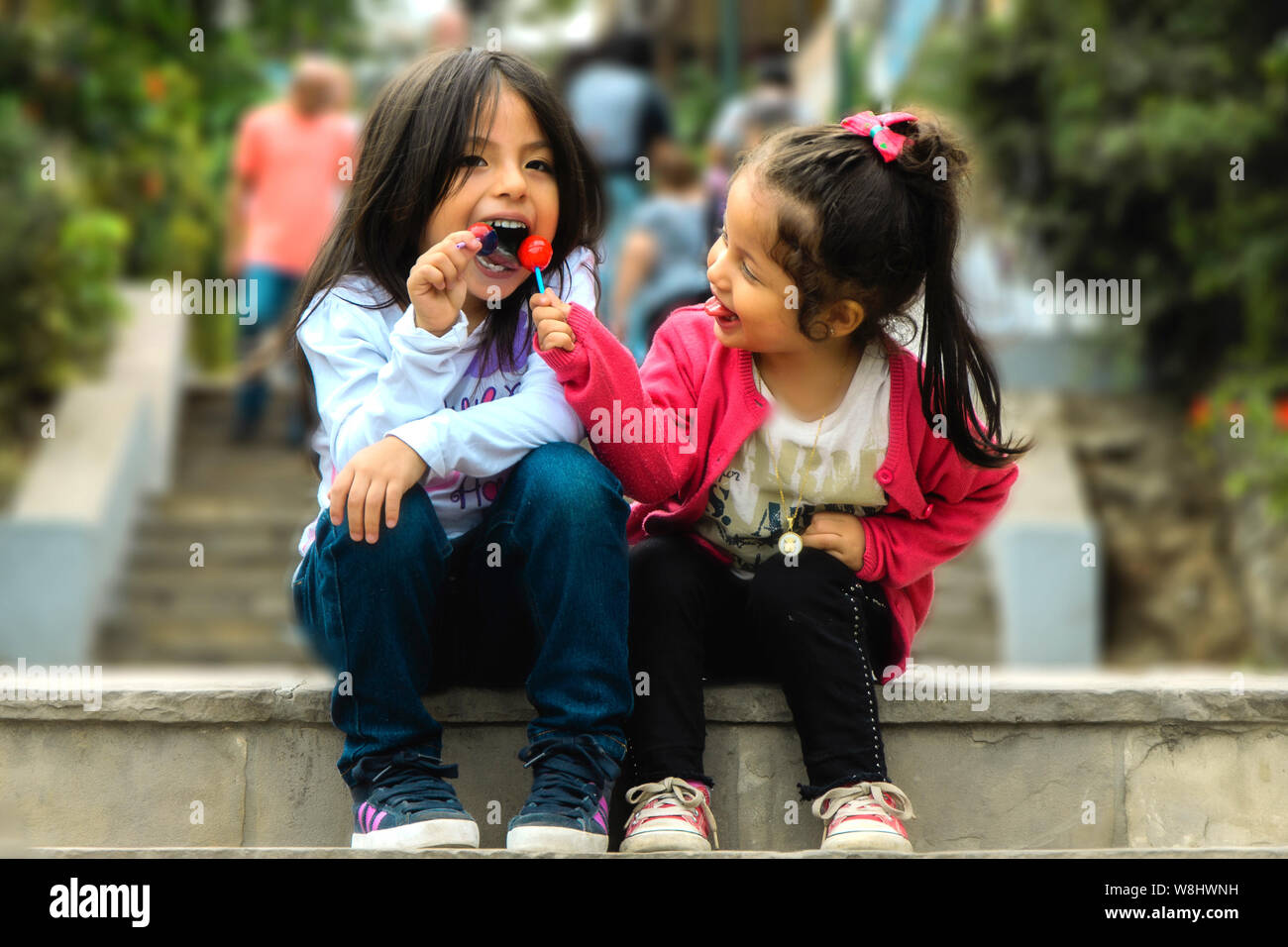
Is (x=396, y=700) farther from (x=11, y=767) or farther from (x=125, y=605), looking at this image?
(x=125, y=605)

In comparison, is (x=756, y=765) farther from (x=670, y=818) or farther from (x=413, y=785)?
(x=413, y=785)

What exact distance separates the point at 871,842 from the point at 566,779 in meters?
0.45

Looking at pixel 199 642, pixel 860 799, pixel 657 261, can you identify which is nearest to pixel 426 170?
pixel 860 799

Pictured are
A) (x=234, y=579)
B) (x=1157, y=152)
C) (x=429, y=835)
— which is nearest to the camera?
(x=429, y=835)

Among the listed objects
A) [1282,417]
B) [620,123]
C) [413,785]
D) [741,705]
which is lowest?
[413,785]

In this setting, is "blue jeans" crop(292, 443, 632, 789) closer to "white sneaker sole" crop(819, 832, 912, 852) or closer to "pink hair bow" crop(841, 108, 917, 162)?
"white sneaker sole" crop(819, 832, 912, 852)

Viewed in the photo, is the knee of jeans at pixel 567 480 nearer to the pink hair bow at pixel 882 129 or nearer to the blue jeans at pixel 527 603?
the blue jeans at pixel 527 603

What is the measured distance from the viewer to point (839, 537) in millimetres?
2488

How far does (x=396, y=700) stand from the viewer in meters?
2.28

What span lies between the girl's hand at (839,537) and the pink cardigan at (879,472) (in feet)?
0.06

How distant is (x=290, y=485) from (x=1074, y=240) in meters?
3.78
